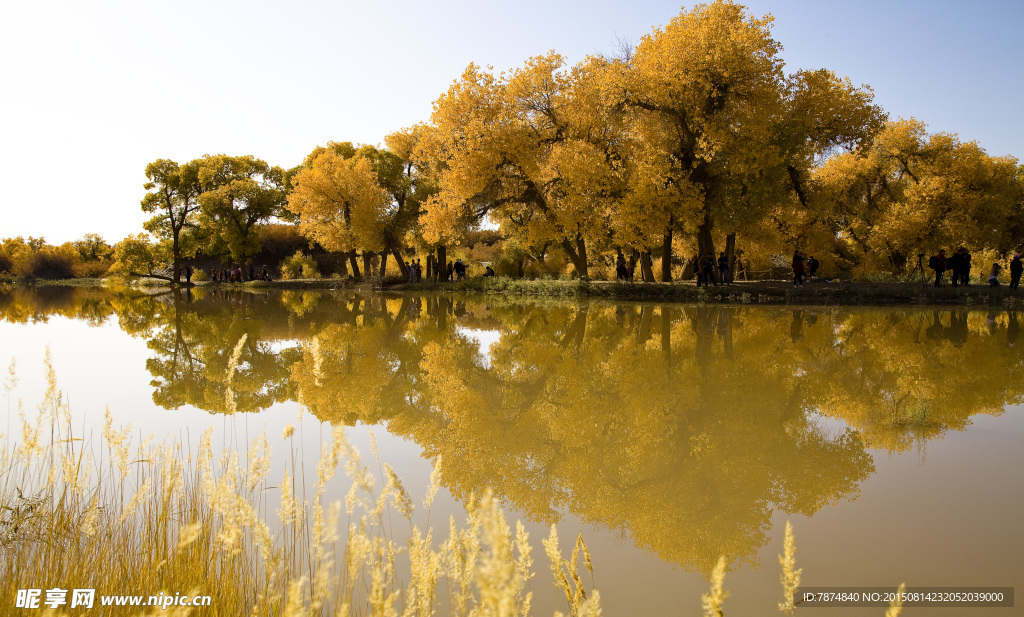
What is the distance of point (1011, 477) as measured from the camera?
13.7 ft

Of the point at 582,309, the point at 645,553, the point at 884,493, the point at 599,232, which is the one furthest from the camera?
the point at 599,232

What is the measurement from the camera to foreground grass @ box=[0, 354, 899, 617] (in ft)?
5.50

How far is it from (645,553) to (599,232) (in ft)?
68.7

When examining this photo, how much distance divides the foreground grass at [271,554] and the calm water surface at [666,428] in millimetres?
506

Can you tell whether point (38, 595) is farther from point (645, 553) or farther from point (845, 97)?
point (845, 97)

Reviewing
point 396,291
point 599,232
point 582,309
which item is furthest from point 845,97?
point 396,291

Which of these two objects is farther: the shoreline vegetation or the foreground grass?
the shoreline vegetation

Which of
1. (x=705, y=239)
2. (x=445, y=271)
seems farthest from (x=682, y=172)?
(x=445, y=271)

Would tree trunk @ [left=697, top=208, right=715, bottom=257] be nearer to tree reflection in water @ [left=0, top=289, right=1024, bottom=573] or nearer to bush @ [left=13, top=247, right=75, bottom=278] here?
tree reflection in water @ [left=0, top=289, right=1024, bottom=573]

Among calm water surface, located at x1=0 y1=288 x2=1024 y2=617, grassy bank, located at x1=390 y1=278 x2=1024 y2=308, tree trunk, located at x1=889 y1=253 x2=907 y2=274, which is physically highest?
tree trunk, located at x1=889 y1=253 x2=907 y2=274

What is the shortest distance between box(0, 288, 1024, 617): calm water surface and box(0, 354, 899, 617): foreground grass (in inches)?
19.9

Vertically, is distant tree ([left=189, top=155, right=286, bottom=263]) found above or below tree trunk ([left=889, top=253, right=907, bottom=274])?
above

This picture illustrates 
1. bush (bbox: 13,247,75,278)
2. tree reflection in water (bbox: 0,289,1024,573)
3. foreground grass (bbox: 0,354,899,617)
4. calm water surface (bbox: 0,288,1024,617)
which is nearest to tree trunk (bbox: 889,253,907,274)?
tree reflection in water (bbox: 0,289,1024,573)

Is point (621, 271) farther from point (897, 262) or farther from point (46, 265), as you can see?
point (46, 265)
